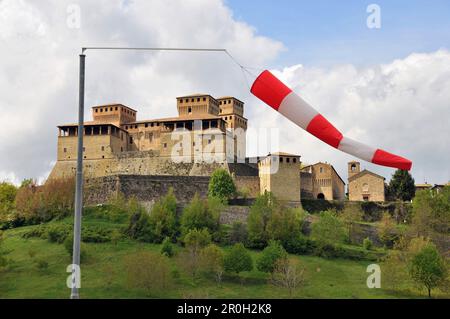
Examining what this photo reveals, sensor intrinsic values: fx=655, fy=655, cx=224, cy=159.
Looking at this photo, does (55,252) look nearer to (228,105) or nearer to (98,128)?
(98,128)

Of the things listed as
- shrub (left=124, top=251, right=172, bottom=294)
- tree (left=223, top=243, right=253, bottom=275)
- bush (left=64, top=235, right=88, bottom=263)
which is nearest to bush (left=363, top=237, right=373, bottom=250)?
Result: tree (left=223, top=243, right=253, bottom=275)

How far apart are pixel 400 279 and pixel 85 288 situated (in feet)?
60.2

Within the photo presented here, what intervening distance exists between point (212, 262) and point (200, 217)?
798cm

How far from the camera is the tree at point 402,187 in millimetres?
65000

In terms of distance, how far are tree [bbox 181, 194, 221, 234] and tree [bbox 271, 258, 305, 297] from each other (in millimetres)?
8442

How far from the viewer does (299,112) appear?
9.80m

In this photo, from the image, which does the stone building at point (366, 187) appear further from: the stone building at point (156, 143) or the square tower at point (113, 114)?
the square tower at point (113, 114)

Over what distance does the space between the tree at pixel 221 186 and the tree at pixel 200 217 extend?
750 cm

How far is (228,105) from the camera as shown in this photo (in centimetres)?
8119

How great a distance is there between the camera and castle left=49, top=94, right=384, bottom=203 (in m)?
57.5

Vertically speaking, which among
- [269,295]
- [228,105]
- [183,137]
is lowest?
[269,295]

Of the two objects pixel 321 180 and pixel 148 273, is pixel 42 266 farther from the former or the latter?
pixel 321 180

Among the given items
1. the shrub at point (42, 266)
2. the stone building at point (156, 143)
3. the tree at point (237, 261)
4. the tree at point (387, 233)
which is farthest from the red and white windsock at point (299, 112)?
the stone building at point (156, 143)
